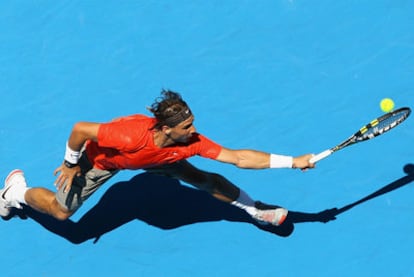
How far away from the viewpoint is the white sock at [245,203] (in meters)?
6.41

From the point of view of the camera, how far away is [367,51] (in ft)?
24.5

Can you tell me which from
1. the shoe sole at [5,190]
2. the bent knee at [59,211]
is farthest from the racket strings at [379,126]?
the shoe sole at [5,190]

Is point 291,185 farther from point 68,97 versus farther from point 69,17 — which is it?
point 69,17

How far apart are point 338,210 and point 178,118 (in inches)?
83.4

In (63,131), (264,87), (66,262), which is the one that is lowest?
(66,262)

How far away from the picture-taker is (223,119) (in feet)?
24.0

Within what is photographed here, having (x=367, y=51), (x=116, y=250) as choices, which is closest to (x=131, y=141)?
(x=116, y=250)

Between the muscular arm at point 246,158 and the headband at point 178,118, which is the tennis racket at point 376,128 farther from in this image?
the headband at point 178,118

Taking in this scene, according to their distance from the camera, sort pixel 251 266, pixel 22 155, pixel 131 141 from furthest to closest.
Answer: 1. pixel 22 155
2. pixel 251 266
3. pixel 131 141

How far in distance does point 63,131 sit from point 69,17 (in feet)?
4.64

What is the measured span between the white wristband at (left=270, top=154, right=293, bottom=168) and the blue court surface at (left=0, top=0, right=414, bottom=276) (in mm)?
1219

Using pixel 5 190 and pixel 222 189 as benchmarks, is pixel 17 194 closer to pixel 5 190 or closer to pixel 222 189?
pixel 5 190

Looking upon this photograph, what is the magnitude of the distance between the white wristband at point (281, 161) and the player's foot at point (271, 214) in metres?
0.92

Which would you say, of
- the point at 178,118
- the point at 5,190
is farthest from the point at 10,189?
the point at 178,118
